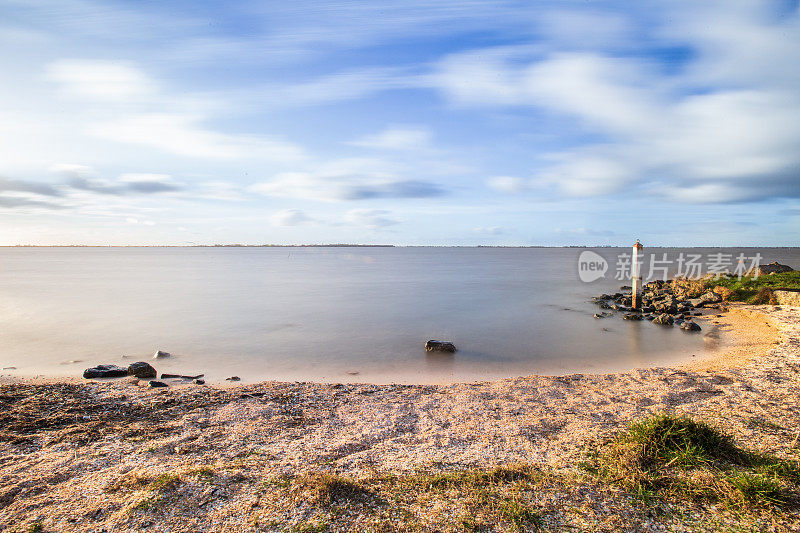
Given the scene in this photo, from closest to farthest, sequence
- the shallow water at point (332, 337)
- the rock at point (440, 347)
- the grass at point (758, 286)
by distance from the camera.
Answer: the shallow water at point (332, 337), the rock at point (440, 347), the grass at point (758, 286)

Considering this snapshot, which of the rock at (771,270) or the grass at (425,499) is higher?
the rock at (771,270)

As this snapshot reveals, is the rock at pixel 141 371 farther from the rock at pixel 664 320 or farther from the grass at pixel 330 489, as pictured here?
the rock at pixel 664 320

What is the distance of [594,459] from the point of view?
234 inches

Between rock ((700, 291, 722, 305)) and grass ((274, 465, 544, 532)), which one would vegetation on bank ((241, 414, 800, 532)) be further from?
rock ((700, 291, 722, 305))

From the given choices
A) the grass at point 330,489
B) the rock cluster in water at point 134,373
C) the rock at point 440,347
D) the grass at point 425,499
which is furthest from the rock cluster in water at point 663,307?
the rock cluster in water at point 134,373

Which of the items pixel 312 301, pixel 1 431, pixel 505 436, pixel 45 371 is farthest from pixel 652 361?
pixel 312 301

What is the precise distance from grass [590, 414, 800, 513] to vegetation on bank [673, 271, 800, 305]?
2367cm

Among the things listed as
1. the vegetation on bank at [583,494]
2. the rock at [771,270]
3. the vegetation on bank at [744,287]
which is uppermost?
the rock at [771,270]

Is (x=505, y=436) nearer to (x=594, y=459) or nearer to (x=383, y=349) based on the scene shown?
(x=594, y=459)

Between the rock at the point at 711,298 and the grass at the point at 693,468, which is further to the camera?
the rock at the point at 711,298

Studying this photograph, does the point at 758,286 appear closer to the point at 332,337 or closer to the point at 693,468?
the point at 332,337

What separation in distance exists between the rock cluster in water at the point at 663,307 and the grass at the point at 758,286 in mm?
1238

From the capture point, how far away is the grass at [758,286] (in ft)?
79.0

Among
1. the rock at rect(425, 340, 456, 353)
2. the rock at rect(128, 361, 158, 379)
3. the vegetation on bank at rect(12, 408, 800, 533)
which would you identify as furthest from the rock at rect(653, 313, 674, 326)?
the rock at rect(128, 361, 158, 379)
